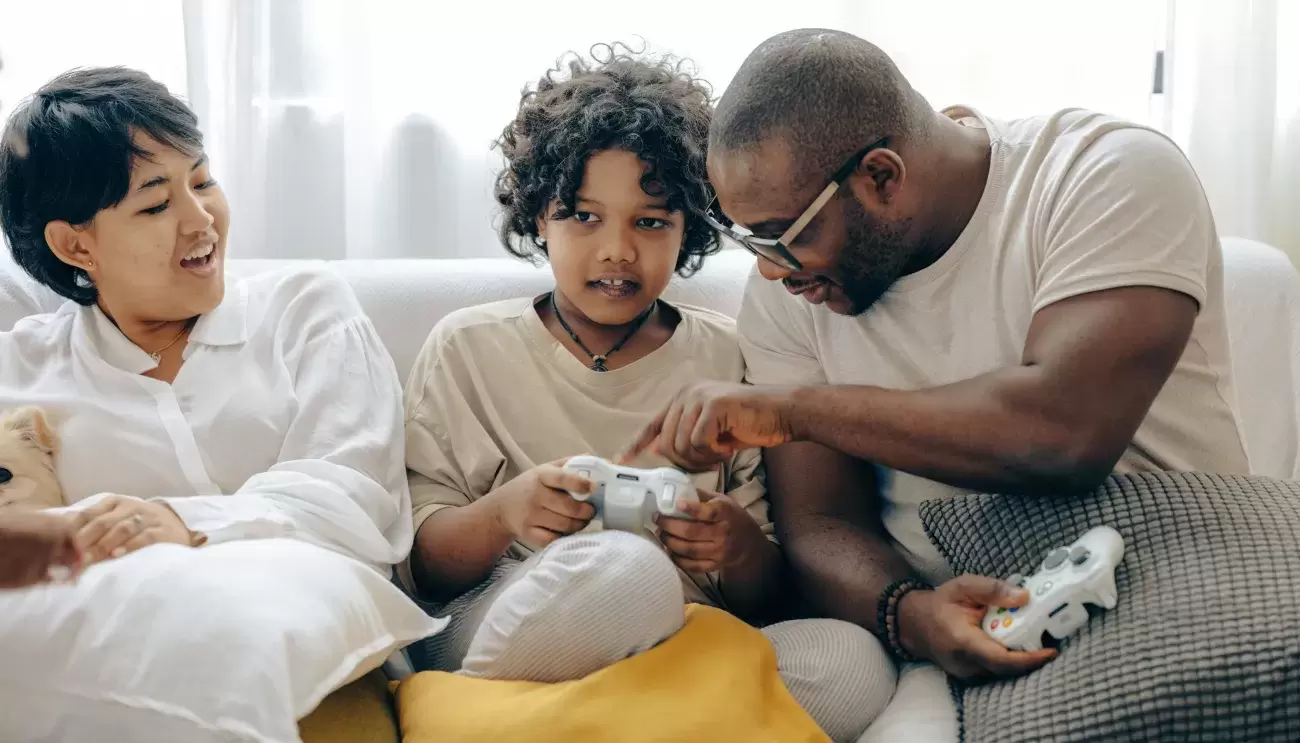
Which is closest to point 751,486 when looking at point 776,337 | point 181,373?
point 776,337

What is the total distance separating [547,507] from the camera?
4.65ft

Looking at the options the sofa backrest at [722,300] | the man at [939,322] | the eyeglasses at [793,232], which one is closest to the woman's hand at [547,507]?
the man at [939,322]

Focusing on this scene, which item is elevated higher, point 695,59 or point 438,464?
point 695,59

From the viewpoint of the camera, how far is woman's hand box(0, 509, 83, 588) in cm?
118

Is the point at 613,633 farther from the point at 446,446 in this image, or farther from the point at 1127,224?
the point at 1127,224

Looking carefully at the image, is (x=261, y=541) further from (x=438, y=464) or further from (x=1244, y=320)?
(x=1244, y=320)

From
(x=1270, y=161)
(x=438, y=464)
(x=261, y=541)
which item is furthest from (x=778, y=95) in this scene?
(x=1270, y=161)

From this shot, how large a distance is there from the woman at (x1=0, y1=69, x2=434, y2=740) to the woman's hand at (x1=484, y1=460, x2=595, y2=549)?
0.16m

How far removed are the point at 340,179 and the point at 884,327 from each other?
1110mm

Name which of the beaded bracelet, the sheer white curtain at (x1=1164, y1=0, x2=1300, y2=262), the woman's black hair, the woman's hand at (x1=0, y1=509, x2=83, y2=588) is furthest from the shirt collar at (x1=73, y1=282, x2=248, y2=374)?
the sheer white curtain at (x1=1164, y1=0, x2=1300, y2=262)

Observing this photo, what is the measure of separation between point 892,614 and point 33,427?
41.2 inches

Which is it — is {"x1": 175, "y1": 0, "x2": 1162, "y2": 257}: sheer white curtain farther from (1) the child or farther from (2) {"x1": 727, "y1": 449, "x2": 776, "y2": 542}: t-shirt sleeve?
(2) {"x1": 727, "y1": 449, "x2": 776, "y2": 542}: t-shirt sleeve

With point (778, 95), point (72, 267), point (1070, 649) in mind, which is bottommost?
point (1070, 649)

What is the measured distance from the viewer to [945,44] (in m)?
2.26
